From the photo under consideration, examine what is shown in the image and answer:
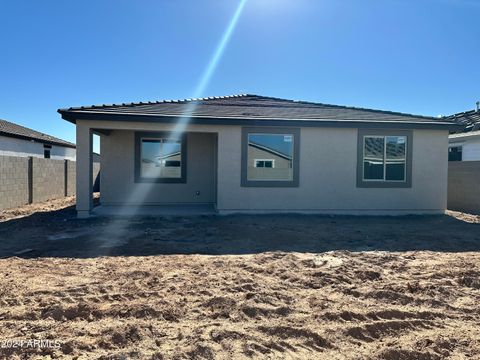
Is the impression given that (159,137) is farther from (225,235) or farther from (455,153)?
(455,153)

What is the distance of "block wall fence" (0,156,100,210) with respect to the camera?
37.3 feet

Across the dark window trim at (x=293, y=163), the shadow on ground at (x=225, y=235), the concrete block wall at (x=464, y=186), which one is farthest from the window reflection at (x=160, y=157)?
the concrete block wall at (x=464, y=186)

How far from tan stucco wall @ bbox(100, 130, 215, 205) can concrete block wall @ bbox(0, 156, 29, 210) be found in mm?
2912

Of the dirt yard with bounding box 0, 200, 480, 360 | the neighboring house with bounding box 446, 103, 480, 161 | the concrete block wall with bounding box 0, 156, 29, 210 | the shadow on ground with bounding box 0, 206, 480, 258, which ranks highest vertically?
the neighboring house with bounding box 446, 103, 480, 161

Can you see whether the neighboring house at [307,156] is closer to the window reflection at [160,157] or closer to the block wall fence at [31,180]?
the window reflection at [160,157]

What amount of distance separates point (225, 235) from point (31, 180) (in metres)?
9.22

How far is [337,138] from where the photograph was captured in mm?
10570

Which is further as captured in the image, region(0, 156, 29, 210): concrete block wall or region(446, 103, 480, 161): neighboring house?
region(446, 103, 480, 161): neighboring house

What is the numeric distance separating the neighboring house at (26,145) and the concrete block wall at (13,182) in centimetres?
829

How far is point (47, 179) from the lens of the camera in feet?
47.8

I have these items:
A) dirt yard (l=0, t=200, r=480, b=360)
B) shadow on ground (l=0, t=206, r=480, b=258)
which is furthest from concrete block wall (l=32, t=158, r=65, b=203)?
dirt yard (l=0, t=200, r=480, b=360)

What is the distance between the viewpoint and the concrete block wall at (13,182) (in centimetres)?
1116

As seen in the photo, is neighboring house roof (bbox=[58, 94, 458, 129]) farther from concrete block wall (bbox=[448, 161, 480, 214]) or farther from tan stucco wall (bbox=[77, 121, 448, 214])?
concrete block wall (bbox=[448, 161, 480, 214])

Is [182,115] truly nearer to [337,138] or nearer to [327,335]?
[337,138]
